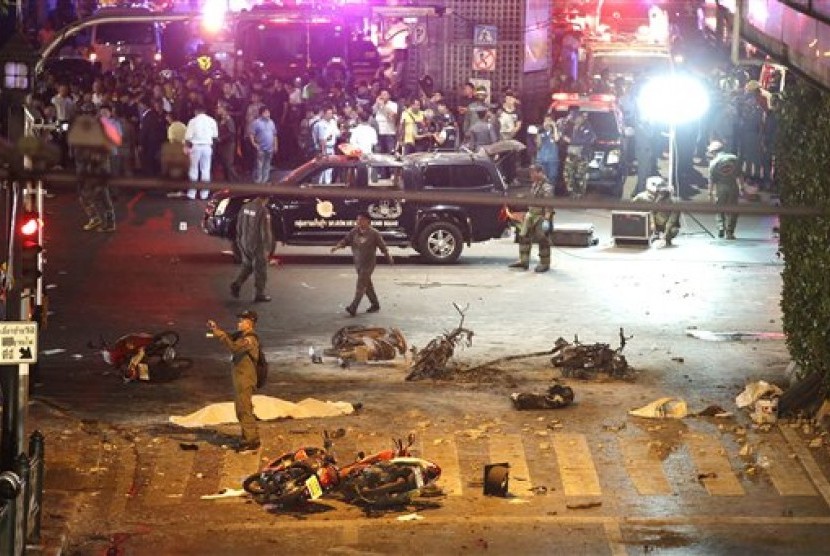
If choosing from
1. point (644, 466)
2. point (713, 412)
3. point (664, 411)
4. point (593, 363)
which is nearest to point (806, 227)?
point (713, 412)

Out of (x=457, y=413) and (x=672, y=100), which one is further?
(x=672, y=100)

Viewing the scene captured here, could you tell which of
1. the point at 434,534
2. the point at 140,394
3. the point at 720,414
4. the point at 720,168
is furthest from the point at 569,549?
the point at 720,168

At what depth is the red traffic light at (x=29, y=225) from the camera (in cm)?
1800

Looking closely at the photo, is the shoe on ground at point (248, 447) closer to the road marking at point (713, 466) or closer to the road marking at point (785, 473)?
the road marking at point (713, 466)

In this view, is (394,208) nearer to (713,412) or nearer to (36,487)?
(713,412)

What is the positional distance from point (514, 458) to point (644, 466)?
1.39 meters

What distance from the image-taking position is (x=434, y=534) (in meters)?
17.4

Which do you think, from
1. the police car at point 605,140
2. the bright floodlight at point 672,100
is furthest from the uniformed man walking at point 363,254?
the police car at point 605,140

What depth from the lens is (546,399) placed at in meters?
22.2

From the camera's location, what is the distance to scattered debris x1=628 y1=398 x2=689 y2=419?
21.9m

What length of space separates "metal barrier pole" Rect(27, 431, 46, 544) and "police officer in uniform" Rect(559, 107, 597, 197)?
24.6m

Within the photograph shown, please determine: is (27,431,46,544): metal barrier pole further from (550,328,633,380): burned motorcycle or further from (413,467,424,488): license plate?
(550,328,633,380): burned motorcycle

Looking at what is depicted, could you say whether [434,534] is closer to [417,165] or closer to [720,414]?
[720,414]

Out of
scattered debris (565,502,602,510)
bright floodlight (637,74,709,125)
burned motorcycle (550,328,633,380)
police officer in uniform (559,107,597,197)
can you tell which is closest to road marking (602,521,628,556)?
scattered debris (565,502,602,510)
